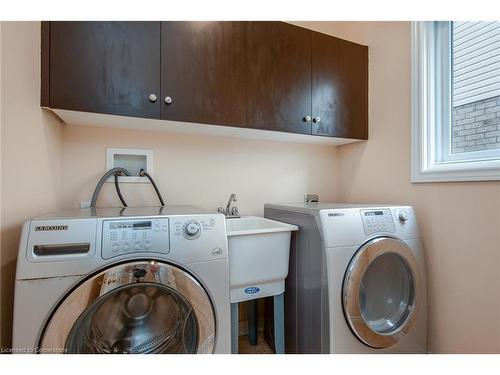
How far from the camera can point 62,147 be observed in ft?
4.51

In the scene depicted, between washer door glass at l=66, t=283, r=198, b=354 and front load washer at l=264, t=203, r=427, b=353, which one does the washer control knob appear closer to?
washer door glass at l=66, t=283, r=198, b=354

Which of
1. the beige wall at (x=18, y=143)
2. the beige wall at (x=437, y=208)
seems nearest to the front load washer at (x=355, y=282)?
the beige wall at (x=437, y=208)

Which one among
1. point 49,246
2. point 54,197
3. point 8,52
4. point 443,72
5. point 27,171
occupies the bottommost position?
point 49,246

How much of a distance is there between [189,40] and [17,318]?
1.32 m

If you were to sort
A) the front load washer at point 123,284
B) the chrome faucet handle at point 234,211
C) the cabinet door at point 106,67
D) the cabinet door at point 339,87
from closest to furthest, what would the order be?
the front load washer at point 123,284 → the cabinet door at point 106,67 → the cabinet door at point 339,87 → the chrome faucet handle at point 234,211

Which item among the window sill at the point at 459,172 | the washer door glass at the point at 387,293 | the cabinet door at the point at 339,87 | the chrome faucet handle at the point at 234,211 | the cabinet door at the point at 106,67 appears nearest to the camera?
the cabinet door at the point at 106,67

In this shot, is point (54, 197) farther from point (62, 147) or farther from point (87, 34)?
point (87, 34)

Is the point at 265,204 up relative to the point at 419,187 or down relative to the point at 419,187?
down

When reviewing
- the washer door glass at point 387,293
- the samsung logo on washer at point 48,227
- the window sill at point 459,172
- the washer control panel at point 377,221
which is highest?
the window sill at point 459,172

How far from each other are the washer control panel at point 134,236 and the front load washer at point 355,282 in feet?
2.40

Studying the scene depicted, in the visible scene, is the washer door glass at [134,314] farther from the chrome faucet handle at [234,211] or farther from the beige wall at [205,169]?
the chrome faucet handle at [234,211]

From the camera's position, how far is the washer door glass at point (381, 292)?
3.91 ft

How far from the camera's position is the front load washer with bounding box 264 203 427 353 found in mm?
1178
